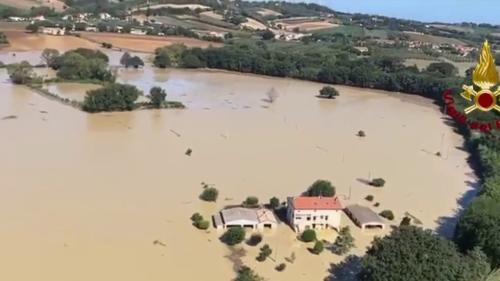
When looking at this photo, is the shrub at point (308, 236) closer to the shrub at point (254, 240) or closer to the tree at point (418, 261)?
the shrub at point (254, 240)

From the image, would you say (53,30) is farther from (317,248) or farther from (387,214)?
(317,248)

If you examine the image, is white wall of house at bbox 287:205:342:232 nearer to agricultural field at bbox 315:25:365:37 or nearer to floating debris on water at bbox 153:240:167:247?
floating debris on water at bbox 153:240:167:247

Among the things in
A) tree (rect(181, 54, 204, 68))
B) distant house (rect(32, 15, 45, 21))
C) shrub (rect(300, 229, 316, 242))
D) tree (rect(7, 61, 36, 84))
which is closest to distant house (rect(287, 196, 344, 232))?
shrub (rect(300, 229, 316, 242))

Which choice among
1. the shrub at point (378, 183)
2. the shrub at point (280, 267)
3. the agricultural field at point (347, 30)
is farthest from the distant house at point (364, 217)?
the agricultural field at point (347, 30)

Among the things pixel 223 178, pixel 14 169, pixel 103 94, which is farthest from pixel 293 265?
pixel 103 94

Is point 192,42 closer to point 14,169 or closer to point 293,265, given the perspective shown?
point 14,169
